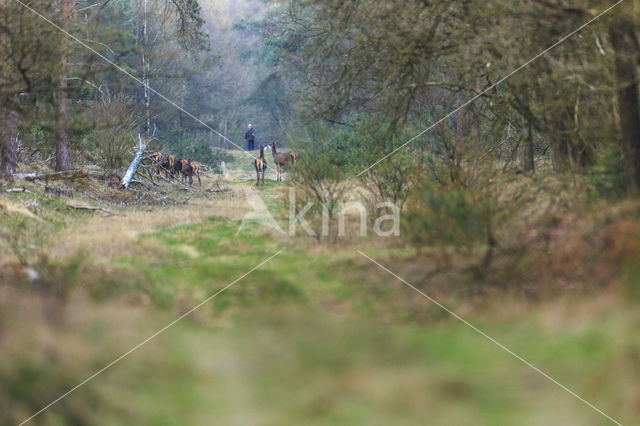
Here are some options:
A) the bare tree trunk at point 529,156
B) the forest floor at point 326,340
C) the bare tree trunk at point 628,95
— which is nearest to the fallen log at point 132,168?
the bare tree trunk at point 529,156

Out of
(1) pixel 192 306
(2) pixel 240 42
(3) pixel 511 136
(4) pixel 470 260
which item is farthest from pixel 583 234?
(2) pixel 240 42

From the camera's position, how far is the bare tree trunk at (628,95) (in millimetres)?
4125

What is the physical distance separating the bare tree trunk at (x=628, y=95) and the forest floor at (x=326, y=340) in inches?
43.5

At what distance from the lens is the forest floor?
2150 millimetres

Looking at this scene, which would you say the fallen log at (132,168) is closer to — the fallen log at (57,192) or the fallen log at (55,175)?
the fallen log at (55,175)

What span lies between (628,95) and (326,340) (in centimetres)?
320

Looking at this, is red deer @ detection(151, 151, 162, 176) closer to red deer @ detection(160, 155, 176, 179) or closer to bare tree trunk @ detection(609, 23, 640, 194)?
red deer @ detection(160, 155, 176, 179)

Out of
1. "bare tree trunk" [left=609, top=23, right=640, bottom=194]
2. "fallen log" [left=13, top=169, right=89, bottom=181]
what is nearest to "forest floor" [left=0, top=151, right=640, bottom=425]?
"bare tree trunk" [left=609, top=23, right=640, bottom=194]

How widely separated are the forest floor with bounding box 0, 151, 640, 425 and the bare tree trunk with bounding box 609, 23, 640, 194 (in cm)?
110

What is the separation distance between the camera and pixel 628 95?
4.40 metres

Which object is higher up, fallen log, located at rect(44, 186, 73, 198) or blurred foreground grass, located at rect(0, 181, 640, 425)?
fallen log, located at rect(44, 186, 73, 198)

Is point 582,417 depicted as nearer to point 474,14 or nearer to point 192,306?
point 192,306

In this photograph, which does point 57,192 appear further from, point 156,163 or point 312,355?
point 312,355

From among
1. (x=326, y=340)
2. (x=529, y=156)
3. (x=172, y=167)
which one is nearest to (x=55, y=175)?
(x=172, y=167)
